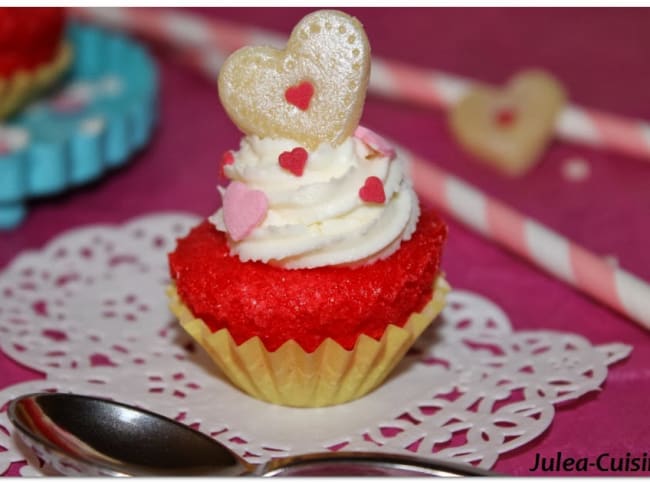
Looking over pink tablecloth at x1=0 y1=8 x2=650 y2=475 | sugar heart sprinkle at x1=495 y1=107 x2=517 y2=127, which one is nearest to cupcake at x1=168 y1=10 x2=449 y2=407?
pink tablecloth at x1=0 y1=8 x2=650 y2=475

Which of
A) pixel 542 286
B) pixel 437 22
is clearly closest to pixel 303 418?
pixel 542 286

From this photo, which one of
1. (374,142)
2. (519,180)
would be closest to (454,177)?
(519,180)

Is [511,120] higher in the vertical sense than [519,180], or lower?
higher

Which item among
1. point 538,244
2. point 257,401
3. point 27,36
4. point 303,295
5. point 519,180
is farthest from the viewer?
point 519,180

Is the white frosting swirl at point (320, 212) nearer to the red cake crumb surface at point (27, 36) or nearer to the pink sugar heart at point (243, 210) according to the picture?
the pink sugar heart at point (243, 210)

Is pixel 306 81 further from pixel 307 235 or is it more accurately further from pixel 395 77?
pixel 395 77

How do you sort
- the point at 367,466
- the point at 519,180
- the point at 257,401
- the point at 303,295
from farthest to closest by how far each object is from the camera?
the point at 519,180
the point at 257,401
the point at 303,295
the point at 367,466

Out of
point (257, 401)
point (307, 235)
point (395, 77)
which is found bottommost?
point (257, 401)
